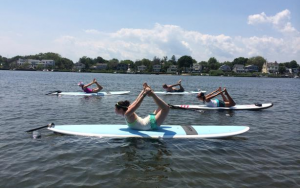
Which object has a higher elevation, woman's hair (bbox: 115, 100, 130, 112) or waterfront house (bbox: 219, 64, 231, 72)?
waterfront house (bbox: 219, 64, 231, 72)

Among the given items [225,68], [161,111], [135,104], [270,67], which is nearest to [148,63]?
[225,68]

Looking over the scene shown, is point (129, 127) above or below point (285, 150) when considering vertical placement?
above

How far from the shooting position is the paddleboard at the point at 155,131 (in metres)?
7.91

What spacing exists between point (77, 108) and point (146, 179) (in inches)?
423

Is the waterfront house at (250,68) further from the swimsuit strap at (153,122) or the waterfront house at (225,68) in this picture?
the swimsuit strap at (153,122)

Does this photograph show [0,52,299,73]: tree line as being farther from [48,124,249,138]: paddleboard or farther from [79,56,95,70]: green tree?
[48,124,249,138]: paddleboard

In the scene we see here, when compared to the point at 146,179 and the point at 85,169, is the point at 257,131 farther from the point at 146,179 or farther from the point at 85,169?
the point at 85,169

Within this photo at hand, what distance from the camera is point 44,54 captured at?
172250 millimetres

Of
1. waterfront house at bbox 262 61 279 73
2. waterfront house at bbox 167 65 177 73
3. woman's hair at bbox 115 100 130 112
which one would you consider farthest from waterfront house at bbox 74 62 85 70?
woman's hair at bbox 115 100 130 112

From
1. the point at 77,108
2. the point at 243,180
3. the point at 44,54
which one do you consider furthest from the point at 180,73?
the point at 243,180

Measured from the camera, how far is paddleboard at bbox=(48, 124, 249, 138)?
791cm

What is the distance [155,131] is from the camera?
8164mm

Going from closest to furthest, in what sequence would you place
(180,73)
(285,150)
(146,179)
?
(146,179)
(285,150)
(180,73)

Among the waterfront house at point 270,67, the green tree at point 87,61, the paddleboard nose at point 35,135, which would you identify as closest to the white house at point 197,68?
the waterfront house at point 270,67
